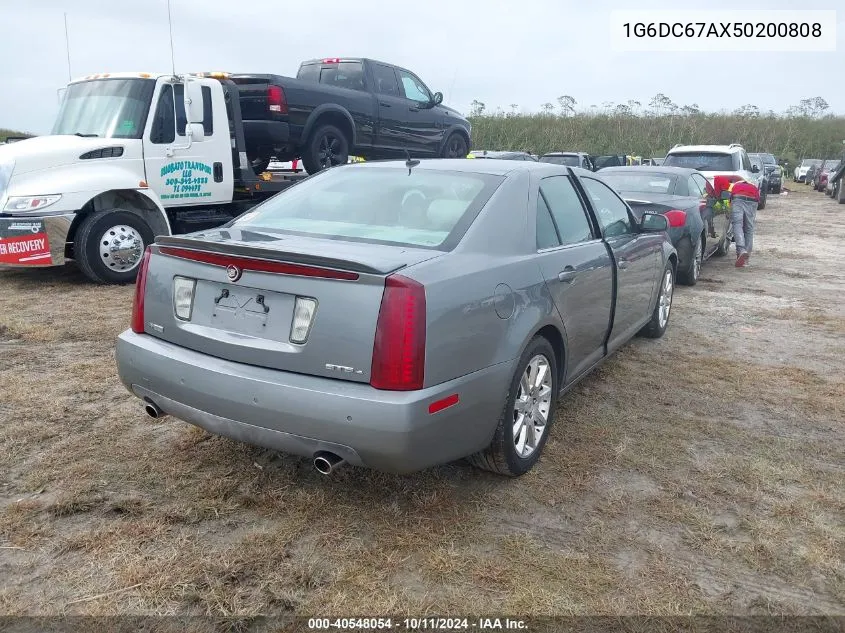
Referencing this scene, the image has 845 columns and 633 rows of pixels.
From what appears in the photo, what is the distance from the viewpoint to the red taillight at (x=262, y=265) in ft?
8.97

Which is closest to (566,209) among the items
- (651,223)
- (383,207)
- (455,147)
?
(383,207)

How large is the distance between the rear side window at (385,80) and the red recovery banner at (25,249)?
5.71 m

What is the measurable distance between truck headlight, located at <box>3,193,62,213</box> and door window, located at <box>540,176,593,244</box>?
5.80 meters

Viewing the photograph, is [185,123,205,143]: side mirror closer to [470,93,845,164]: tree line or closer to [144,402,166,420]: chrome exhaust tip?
[144,402,166,420]: chrome exhaust tip

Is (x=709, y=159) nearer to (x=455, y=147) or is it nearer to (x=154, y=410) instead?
(x=455, y=147)

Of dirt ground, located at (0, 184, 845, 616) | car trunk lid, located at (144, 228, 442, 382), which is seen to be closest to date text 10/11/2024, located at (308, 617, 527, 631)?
dirt ground, located at (0, 184, 845, 616)

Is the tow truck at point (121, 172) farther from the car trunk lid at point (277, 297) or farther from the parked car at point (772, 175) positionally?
the parked car at point (772, 175)

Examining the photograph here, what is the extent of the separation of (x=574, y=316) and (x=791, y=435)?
1.57 metres

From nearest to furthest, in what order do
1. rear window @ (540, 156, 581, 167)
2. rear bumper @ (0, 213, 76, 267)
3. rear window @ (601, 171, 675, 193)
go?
rear bumper @ (0, 213, 76, 267)
rear window @ (601, 171, 675, 193)
rear window @ (540, 156, 581, 167)

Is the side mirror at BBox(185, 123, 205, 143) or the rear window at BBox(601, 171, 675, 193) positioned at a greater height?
the side mirror at BBox(185, 123, 205, 143)

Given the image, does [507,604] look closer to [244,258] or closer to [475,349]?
[475,349]

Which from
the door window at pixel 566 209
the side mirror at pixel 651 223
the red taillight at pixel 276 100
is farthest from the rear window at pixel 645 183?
the door window at pixel 566 209

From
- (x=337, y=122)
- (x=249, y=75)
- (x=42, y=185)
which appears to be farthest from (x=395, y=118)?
(x=42, y=185)

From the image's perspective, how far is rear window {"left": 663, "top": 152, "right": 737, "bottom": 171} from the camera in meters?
14.8
